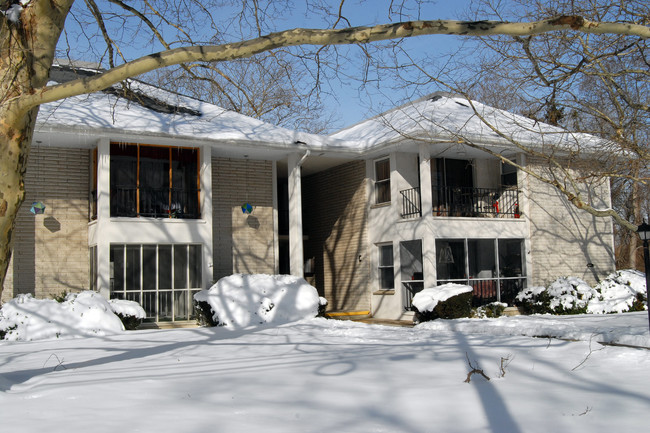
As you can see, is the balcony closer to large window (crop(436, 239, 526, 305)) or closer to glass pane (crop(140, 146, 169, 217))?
large window (crop(436, 239, 526, 305))

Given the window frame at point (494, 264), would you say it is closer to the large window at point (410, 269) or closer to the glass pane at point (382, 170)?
the large window at point (410, 269)

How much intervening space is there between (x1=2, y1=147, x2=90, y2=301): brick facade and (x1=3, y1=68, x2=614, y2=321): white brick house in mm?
27

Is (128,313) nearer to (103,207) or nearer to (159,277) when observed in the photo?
(159,277)

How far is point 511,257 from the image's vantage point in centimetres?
1847

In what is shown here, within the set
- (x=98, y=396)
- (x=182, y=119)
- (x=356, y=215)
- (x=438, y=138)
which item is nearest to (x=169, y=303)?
(x=182, y=119)

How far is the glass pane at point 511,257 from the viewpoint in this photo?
59.9 ft

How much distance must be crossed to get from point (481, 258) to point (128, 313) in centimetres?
1021

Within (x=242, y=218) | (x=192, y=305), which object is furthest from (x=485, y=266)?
(x=192, y=305)

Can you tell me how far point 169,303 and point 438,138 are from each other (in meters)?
8.02

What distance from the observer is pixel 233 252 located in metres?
17.1

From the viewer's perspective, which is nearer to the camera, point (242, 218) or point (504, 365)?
point (504, 365)

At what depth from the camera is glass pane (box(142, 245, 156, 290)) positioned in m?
15.2

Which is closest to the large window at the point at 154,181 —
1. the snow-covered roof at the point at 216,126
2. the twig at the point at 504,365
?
the snow-covered roof at the point at 216,126

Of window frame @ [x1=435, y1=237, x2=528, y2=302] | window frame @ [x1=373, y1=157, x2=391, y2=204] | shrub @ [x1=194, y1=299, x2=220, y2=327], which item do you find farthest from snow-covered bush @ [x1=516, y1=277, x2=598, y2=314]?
shrub @ [x1=194, y1=299, x2=220, y2=327]
